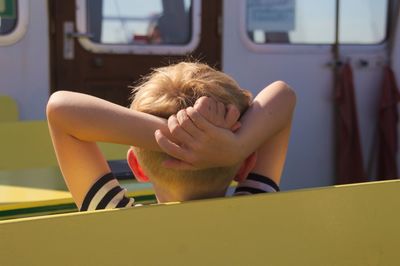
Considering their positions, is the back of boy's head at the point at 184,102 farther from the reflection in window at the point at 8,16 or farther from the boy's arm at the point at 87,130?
the reflection in window at the point at 8,16

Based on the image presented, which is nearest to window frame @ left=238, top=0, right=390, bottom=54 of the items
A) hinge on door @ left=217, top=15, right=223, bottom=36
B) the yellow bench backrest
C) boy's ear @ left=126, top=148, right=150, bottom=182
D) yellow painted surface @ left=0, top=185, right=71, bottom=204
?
hinge on door @ left=217, top=15, right=223, bottom=36

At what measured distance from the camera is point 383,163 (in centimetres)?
372

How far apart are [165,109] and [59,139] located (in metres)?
0.21

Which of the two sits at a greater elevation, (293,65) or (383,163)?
(293,65)

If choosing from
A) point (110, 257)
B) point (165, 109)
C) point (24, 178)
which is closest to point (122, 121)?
point (165, 109)

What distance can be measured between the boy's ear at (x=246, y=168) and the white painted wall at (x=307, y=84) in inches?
88.2

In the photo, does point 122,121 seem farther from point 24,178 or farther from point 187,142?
point 24,178

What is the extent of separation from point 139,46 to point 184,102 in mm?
2240

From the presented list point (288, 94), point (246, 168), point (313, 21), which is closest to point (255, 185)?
point (246, 168)

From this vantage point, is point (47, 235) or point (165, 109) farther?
point (165, 109)

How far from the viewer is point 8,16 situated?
9.50 ft

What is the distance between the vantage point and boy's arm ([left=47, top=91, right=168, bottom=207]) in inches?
37.6

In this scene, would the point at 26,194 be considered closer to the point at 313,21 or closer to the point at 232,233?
the point at 232,233

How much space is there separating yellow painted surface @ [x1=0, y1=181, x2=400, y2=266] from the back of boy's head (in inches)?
7.7
